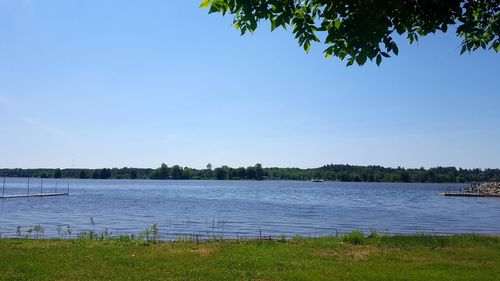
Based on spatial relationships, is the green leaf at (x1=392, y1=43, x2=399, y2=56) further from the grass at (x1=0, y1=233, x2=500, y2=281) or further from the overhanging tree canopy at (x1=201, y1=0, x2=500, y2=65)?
the grass at (x1=0, y1=233, x2=500, y2=281)

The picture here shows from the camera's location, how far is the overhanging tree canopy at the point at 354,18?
6.65 metres

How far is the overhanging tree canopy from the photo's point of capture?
665 cm

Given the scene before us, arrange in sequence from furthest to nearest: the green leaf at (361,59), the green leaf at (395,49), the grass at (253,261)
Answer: the grass at (253,261) < the green leaf at (361,59) < the green leaf at (395,49)

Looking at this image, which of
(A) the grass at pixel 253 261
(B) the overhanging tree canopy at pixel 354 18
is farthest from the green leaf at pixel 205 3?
(A) the grass at pixel 253 261

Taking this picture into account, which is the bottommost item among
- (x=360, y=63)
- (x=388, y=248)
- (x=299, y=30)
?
(x=388, y=248)

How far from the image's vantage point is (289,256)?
16.5 m

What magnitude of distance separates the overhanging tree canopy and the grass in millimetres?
7454

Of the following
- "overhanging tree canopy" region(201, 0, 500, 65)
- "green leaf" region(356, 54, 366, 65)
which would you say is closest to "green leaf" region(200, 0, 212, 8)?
"overhanging tree canopy" region(201, 0, 500, 65)

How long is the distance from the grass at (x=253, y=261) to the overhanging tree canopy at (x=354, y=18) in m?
7.45

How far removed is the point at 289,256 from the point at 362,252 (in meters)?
3.25

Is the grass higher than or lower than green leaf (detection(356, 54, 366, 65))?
lower

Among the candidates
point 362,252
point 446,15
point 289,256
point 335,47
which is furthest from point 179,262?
point 446,15

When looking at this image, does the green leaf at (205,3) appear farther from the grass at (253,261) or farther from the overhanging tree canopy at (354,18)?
the grass at (253,261)

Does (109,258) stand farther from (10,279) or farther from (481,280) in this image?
(481,280)
